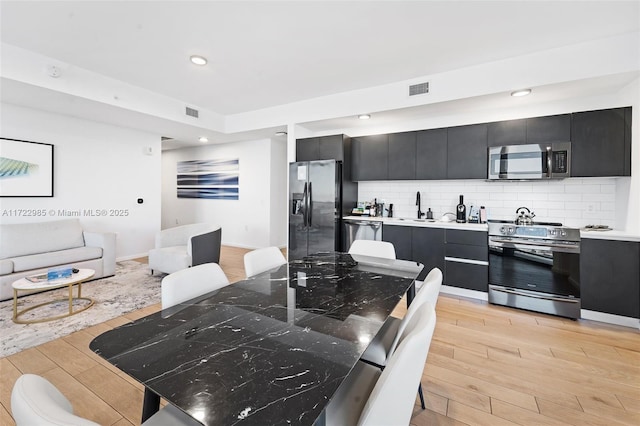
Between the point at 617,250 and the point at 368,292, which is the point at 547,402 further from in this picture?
the point at 617,250

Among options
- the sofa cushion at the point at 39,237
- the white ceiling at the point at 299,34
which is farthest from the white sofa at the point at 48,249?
the white ceiling at the point at 299,34

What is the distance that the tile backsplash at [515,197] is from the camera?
3197 mm

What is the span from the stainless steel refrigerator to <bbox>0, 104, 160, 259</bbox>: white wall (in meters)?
3.07

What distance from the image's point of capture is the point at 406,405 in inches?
34.5

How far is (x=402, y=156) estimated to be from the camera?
412cm

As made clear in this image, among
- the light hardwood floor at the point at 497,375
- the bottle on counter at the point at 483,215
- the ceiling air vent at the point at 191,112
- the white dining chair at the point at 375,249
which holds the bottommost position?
the light hardwood floor at the point at 497,375

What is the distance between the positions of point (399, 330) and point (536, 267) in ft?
8.73

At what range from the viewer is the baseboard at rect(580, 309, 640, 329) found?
2.72 m

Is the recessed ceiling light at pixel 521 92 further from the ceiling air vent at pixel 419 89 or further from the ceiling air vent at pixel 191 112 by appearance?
the ceiling air vent at pixel 191 112

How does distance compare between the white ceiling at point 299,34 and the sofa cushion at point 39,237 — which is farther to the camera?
the sofa cushion at point 39,237

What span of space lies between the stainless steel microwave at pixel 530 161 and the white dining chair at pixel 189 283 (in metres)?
3.46

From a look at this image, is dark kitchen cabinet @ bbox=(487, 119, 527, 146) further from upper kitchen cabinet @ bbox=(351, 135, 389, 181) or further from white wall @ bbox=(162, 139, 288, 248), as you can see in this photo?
white wall @ bbox=(162, 139, 288, 248)

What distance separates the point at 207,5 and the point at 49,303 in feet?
11.7

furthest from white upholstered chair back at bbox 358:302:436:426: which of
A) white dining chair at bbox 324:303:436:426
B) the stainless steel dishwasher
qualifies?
the stainless steel dishwasher
